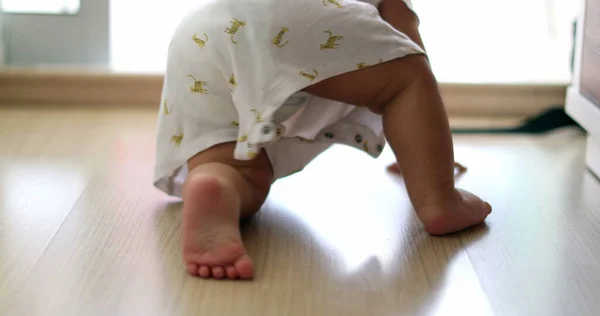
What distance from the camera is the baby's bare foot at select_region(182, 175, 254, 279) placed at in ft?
2.66

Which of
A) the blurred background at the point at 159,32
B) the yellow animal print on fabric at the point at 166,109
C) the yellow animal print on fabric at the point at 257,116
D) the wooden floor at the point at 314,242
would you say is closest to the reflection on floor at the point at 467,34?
the blurred background at the point at 159,32

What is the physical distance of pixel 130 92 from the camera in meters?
1.63

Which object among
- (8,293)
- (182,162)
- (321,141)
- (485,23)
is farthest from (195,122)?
(485,23)

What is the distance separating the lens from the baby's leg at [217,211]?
32.1 inches

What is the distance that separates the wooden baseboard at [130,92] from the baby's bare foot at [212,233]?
0.79 metres

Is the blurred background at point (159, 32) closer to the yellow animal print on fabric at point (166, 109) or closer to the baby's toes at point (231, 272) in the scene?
the yellow animal print on fabric at point (166, 109)

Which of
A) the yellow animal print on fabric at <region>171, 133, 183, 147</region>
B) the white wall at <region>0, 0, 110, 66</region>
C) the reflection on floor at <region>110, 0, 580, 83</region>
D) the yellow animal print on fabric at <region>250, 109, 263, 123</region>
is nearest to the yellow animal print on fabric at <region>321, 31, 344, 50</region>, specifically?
the yellow animal print on fabric at <region>250, 109, 263, 123</region>

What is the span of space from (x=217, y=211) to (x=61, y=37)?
0.93 metres

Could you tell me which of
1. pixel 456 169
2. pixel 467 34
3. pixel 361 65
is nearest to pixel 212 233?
pixel 361 65

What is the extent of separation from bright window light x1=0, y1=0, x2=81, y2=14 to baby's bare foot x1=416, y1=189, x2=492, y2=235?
3.23 ft

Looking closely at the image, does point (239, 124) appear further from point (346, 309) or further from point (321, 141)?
point (346, 309)

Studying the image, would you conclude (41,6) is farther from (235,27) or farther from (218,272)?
(218,272)

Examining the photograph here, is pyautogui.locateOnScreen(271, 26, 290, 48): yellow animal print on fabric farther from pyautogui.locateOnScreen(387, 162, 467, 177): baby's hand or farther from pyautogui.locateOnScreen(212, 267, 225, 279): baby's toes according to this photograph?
pyautogui.locateOnScreen(387, 162, 467, 177): baby's hand

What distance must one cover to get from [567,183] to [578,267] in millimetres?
Result: 332
